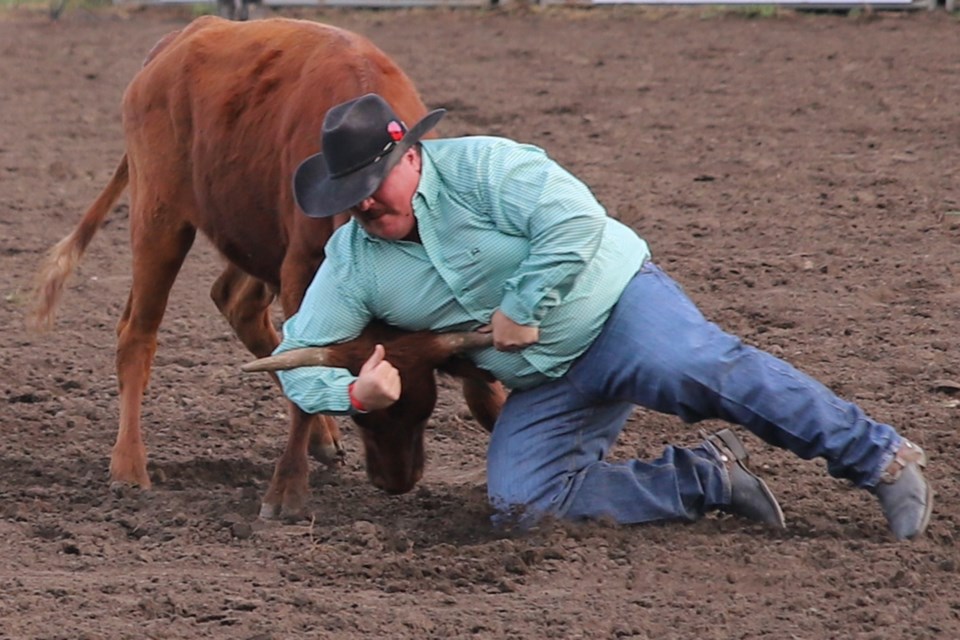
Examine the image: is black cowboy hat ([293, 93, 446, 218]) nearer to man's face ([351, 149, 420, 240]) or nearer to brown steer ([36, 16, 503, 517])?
man's face ([351, 149, 420, 240])

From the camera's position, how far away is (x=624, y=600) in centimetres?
399

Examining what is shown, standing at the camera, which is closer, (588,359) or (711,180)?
(588,359)

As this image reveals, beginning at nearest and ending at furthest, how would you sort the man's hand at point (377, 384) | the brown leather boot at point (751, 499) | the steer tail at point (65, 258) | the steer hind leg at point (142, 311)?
1. the man's hand at point (377, 384)
2. the brown leather boot at point (751, 499)
3. the steer hind leg at point (142, 311)
4. the steer tail at point (65, 258)

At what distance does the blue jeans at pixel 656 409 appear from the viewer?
4.33m

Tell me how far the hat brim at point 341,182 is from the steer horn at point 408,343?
389 millimetres

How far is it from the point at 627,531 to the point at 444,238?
3.17 ft

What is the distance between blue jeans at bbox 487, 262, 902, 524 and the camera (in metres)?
4.33

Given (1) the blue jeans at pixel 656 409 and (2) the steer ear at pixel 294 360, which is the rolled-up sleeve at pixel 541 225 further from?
(2) the steer ear at pixel 294 360

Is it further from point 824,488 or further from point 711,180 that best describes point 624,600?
point 711,180

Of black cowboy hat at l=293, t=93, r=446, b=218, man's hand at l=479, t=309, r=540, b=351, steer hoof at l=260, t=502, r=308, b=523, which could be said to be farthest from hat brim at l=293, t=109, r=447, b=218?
steer hoof at l=260, t=502, r=308, b=523

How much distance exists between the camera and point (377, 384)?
4105 mm

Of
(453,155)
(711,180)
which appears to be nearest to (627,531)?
(453,155)

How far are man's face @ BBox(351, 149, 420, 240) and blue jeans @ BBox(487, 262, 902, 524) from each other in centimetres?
64

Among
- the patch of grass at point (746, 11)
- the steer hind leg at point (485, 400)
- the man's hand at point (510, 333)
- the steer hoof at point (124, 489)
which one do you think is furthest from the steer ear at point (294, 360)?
the patch of grass at point (746, 11)
